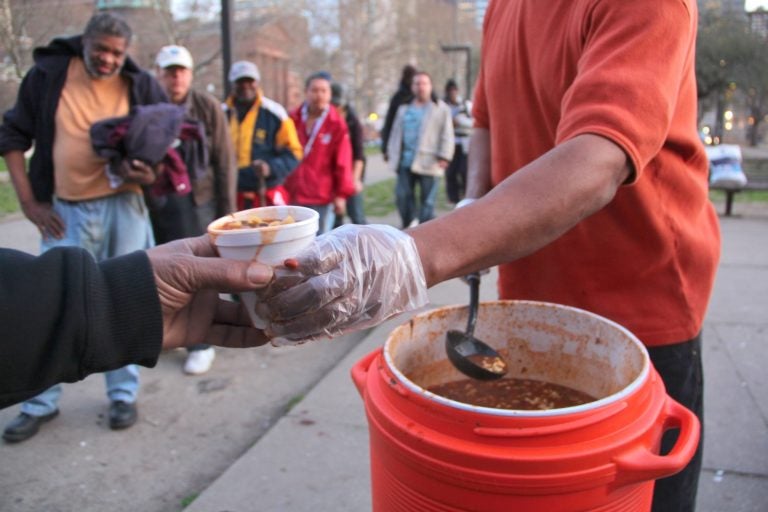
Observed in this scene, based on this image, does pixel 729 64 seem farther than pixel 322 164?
Yes

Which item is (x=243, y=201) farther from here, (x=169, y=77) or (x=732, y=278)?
(x=732, y=278)

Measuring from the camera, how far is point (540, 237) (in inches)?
47.3

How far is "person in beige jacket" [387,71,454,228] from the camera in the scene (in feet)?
24.8

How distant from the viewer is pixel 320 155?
18.3ft

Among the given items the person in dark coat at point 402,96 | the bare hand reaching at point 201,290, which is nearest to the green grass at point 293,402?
the bare hand reaching at point 201,290

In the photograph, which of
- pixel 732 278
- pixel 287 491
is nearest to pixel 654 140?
pixel 287 491

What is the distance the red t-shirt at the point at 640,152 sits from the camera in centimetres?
124

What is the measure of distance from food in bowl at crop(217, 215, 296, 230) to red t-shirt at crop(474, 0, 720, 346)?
24.3 inches

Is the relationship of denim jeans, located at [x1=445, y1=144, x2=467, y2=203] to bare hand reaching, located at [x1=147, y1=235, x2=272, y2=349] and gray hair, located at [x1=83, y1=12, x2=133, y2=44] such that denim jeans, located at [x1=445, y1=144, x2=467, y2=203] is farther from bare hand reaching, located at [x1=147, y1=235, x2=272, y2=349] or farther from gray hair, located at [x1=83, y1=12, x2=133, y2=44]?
bare hand reaching, located at [x1=147, y1=235, x2=272, y2=349]

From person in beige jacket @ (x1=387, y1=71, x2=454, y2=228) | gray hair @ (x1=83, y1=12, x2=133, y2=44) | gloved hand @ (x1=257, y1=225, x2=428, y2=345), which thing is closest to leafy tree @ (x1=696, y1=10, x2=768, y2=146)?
person in beige jacket @ (x1=387, y1=71, x2=454, y2=228)

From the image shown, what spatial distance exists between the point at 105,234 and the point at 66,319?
2496 mm

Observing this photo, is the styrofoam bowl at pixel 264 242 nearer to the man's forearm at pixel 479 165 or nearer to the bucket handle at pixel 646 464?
the bucket handle at pixel 646 464

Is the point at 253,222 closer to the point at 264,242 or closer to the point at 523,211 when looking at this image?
the point at 264,242

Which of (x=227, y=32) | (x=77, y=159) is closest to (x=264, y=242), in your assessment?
(x=77, y=159)
